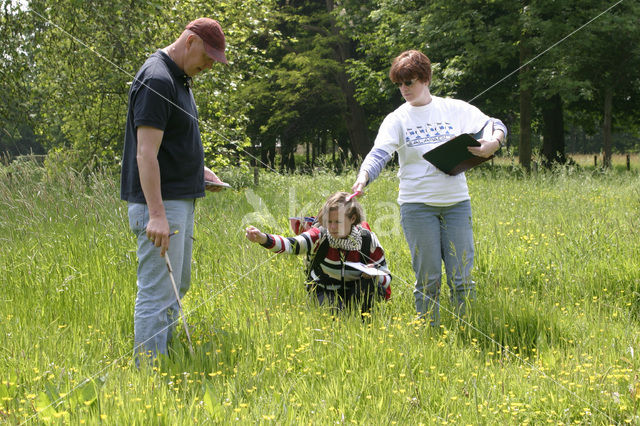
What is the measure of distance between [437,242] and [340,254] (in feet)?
2.09

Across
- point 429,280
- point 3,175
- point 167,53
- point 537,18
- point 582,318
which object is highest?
point 537,18

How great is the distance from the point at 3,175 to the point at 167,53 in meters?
4.32

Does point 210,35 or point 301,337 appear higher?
point 210,35

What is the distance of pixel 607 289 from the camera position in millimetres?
4023

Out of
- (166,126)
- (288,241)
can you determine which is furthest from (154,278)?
(288,241)

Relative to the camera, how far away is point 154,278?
2.88m

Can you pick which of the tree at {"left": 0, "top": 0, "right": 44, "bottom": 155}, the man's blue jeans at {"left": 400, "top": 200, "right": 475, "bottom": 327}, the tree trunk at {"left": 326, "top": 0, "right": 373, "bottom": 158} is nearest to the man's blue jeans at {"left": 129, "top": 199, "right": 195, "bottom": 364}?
the man's blue jeans at {"left": 400, "top": 200, "right": 475, "bottom": 327}

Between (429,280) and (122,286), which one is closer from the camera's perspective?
(429,280)

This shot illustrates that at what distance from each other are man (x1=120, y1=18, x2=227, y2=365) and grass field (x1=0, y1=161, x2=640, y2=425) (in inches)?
10.8

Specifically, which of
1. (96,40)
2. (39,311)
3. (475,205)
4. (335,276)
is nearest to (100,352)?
(39,311)

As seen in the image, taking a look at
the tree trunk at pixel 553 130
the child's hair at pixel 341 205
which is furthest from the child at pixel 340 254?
the tree trunk at pixel 553 130

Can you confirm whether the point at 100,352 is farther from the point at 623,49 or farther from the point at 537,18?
the point at 623,49

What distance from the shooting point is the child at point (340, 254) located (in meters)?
3.63

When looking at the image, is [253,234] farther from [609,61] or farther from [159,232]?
[609,61]
